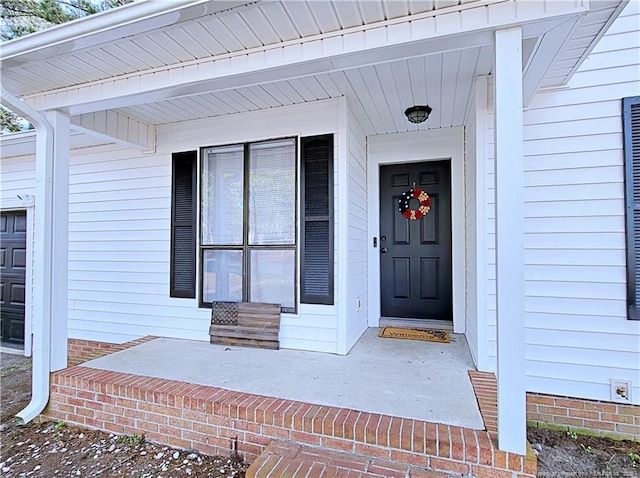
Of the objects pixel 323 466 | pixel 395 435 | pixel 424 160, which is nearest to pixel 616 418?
pixel 395 435

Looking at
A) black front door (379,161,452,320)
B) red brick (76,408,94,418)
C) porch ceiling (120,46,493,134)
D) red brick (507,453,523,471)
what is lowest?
red brick (76,408,94,418)

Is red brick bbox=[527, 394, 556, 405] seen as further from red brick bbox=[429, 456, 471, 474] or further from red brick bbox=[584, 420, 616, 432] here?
red brick bbox=[429, 456, 471, 474]

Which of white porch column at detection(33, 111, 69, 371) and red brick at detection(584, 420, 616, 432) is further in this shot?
white porch column at detection(33, 111, 69, 371)

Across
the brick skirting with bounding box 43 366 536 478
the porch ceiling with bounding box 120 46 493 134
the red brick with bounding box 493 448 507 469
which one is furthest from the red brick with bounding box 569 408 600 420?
the porch ceiling with bounding box 120 46 493 134

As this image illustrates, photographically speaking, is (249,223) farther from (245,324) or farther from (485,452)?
(485,452)

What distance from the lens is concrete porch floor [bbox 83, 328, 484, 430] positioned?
2146 millimetres

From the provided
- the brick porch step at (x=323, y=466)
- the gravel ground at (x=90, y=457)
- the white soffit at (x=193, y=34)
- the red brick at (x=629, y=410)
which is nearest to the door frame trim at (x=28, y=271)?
the gravel ground at (x=90, y=457)

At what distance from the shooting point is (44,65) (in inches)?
94.1

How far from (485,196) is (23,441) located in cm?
391

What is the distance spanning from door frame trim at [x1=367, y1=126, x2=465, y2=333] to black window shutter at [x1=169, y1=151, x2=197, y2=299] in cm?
205

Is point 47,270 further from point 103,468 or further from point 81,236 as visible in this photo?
point 81,236

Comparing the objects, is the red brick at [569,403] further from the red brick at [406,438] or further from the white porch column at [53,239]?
the white porch column at [53,239]

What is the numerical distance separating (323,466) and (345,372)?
93 centimetres

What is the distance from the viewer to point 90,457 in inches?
90.8
